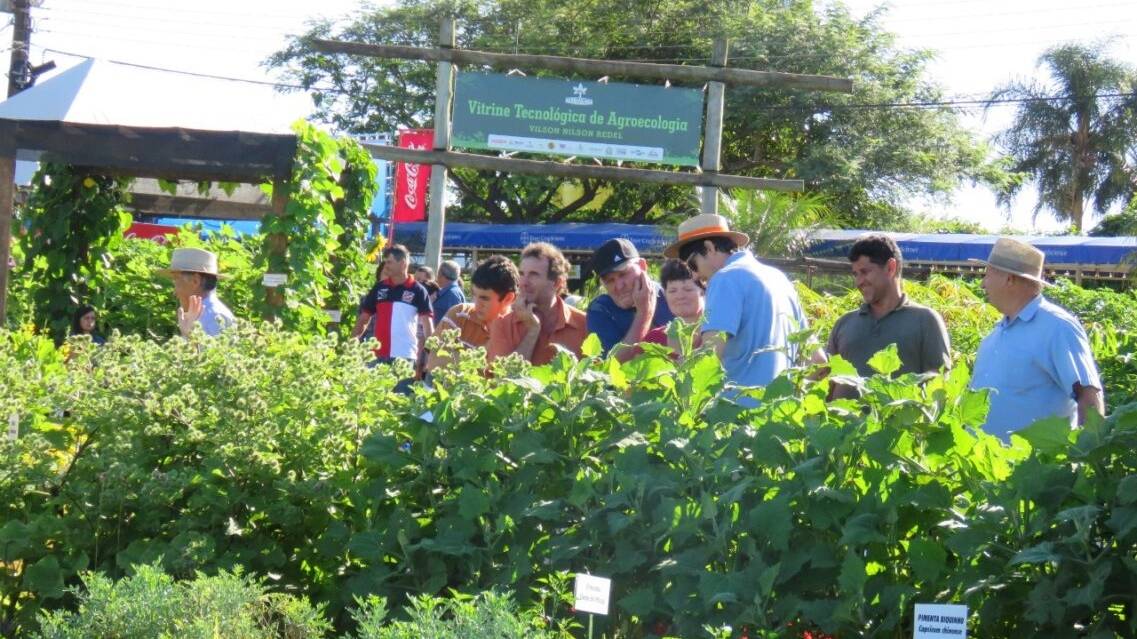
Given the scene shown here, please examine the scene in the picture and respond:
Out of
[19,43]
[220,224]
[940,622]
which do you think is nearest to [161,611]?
[940,622]

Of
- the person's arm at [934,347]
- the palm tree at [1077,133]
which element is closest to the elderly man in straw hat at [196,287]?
the person's arm at [934,347]

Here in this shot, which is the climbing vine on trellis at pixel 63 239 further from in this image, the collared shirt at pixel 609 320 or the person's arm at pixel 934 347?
the person's arm at pixel 934 347

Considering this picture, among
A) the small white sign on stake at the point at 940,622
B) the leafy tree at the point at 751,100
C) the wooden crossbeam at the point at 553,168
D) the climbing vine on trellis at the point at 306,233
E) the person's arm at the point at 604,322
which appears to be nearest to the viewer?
the small white sign on stake at the point at 940,622

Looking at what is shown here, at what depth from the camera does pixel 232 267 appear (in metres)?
11.2

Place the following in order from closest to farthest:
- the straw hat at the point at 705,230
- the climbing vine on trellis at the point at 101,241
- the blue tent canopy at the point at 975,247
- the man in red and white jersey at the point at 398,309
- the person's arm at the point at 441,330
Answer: the person's arm at the point at 441,330 < the straw hat at the point at 705,230 < the man in red and white jersey at the point at 398,309 < the climbing vine on trellis at the point at 101,241 < the blue tent canopy at the point at 975,247

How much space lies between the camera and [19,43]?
2112cm

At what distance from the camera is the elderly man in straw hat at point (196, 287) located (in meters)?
6.80

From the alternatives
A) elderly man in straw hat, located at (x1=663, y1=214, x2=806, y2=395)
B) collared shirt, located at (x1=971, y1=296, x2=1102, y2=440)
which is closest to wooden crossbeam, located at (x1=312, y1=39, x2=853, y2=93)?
elderly man in straw hat, located at (x1=663, y1=214, x2=806, y2=395)

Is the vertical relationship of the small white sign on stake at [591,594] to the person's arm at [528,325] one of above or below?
below

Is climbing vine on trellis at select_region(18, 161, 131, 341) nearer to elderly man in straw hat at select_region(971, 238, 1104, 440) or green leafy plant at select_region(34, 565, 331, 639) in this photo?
elderly man in straw hat at select_region(971, 238, 1104, 440)

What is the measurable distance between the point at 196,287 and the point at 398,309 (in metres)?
2.89

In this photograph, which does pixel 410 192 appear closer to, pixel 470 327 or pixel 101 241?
pixel 101 241

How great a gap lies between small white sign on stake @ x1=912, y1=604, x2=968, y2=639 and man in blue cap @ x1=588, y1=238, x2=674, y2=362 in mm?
3148

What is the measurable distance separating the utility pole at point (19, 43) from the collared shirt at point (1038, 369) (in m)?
19.4
